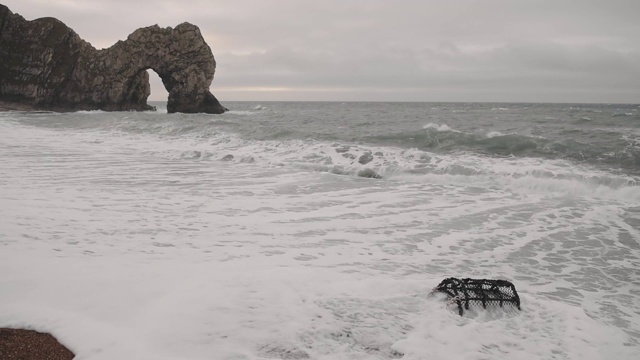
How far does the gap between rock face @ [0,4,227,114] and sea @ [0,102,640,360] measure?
36192 mm

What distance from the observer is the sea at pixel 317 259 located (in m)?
2.86

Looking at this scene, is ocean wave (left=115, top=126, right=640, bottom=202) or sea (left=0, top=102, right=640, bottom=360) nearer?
sea (left=0, top=102, right=640, bottom=360)

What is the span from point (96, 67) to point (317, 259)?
50290 mm

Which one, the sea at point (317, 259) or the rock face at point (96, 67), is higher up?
the rock face at point (96, 67)

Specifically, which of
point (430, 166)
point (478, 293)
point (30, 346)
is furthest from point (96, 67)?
point (478, 293)

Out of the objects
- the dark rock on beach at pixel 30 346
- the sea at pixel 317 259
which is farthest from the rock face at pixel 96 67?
the dark rock on beach at pixel 30 346

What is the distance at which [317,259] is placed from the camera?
179 inches

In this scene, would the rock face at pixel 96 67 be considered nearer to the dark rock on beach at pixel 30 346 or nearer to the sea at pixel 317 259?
the sea at pixel 317 259

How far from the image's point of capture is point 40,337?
2.65 meters

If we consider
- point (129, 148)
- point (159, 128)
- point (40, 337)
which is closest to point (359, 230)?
point (40, 337)

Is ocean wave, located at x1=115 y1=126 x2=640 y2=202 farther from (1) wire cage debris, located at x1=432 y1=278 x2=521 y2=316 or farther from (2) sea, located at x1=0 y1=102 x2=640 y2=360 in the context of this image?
(1) wire cage debris, located at x1=432 y1=278 x2=521 y2=316

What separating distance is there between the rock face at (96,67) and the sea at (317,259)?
36192mm

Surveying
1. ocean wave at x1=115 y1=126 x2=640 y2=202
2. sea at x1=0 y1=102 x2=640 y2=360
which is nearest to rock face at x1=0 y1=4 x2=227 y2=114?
ocean wave at x1=115 y1=126 x2=640 y2=202

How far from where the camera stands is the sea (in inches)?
112
